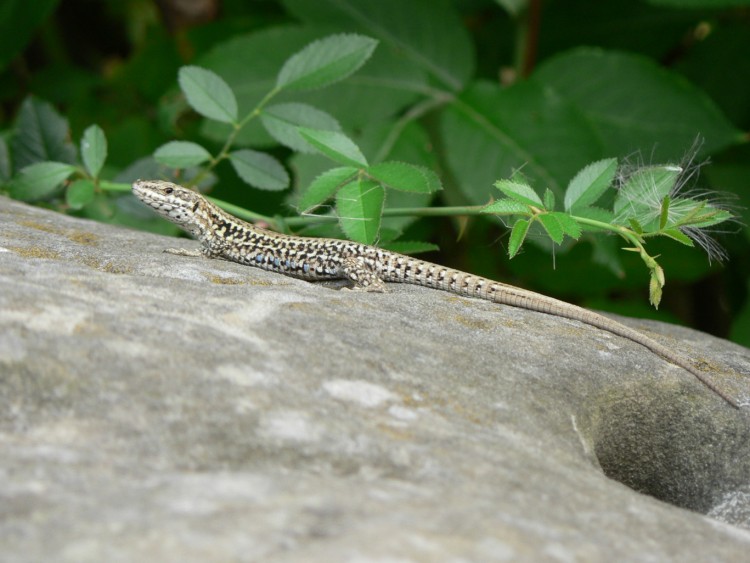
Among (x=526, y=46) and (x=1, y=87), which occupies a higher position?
(x=526, y=46)

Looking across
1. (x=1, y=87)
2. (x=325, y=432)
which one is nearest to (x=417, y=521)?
(x=325, y=432)

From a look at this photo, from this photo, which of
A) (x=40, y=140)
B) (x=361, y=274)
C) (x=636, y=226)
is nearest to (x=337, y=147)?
(x=361, y=274)

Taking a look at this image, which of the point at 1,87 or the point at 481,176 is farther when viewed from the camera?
the point at 1,87

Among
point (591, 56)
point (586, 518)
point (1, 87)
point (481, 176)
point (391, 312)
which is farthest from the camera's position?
point (1, 87)

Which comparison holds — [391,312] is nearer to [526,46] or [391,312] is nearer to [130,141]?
[526,46]

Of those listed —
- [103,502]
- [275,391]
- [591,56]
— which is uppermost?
[591,56]

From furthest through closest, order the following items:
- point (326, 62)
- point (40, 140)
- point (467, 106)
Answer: point (467, 106) < point (40, 140) < point (326, 62)

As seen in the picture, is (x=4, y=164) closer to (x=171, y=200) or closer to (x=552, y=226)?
(x=171, y=200)
